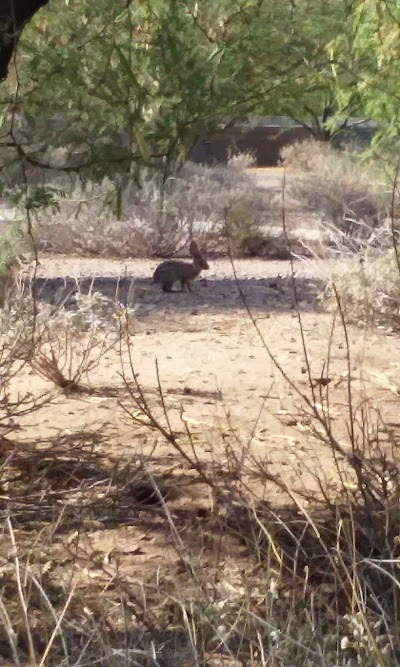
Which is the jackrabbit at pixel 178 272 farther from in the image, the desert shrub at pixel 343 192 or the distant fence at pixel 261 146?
the distant fence at pixel 261 146

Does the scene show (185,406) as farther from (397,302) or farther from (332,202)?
(332,202)

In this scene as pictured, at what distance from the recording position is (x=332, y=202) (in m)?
21.2

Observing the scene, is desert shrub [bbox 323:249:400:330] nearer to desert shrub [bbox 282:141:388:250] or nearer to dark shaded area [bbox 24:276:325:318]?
dark shaded area [bbox 24:276:325:318]

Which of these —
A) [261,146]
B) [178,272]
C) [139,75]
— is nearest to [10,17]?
[139,75]

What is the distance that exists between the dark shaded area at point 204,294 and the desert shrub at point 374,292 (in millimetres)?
1035

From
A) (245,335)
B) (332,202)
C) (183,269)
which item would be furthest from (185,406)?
(332,202)

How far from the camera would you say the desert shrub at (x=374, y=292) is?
1036 centimetres

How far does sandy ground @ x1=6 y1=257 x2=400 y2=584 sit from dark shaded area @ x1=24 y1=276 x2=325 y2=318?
2cm

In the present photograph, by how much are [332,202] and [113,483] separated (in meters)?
16.1

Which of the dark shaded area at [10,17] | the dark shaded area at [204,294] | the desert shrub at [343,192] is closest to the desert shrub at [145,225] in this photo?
the desert shrub at [343,192]

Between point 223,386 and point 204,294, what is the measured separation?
5.14 metres

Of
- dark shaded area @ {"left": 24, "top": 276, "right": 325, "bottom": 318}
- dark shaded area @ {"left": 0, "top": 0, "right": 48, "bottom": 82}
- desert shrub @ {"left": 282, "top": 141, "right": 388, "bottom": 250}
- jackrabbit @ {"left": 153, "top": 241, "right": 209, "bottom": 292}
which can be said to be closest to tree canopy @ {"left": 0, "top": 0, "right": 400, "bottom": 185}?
dark shaded area @ {"left": 0, "top": 0, "right": 48, "bottom": 82}

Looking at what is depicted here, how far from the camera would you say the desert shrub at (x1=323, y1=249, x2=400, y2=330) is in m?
10.4

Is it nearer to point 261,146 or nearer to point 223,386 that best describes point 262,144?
point 261,146
